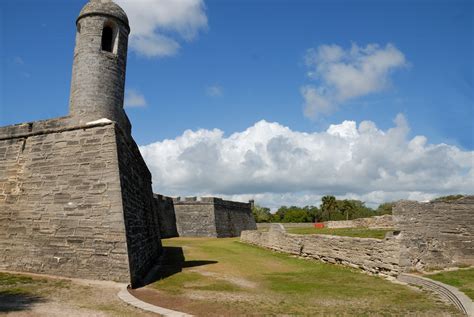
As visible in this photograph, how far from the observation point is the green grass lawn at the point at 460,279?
25.4 ft

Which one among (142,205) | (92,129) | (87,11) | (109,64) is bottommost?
Answer: (142,205)

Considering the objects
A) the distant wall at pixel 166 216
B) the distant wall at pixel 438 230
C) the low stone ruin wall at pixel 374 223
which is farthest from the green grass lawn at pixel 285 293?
the distant wall at pixel 166 216

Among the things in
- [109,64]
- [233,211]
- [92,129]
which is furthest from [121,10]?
[233,211]

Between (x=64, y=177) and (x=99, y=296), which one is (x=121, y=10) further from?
(x=99, y=296)

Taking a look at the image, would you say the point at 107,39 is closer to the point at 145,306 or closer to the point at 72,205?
the point at 72,205

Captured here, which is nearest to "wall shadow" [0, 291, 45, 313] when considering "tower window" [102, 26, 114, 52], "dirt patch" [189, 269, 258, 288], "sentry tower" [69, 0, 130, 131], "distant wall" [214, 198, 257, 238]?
"dirt patch" [189, 269, 258, 288]

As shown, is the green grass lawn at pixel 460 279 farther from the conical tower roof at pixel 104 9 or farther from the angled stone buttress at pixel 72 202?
the conical tower roof at pixel 104 9

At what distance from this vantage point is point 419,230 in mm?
11492

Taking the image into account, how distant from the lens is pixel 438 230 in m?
11.7

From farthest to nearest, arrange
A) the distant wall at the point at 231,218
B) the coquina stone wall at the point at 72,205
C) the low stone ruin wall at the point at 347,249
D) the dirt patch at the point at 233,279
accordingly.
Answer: the distant wall at the point at 231,218 < the low stone ruin wall at the point at 347,249 < the dirt patch at the point at 233,279 < the coquina stone wall at the point at 72,205

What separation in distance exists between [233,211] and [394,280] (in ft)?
91.3

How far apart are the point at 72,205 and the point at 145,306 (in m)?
4.56

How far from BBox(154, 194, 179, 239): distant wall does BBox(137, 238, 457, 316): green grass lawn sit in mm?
A: 17690

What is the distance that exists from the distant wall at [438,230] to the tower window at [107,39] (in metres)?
12.8
